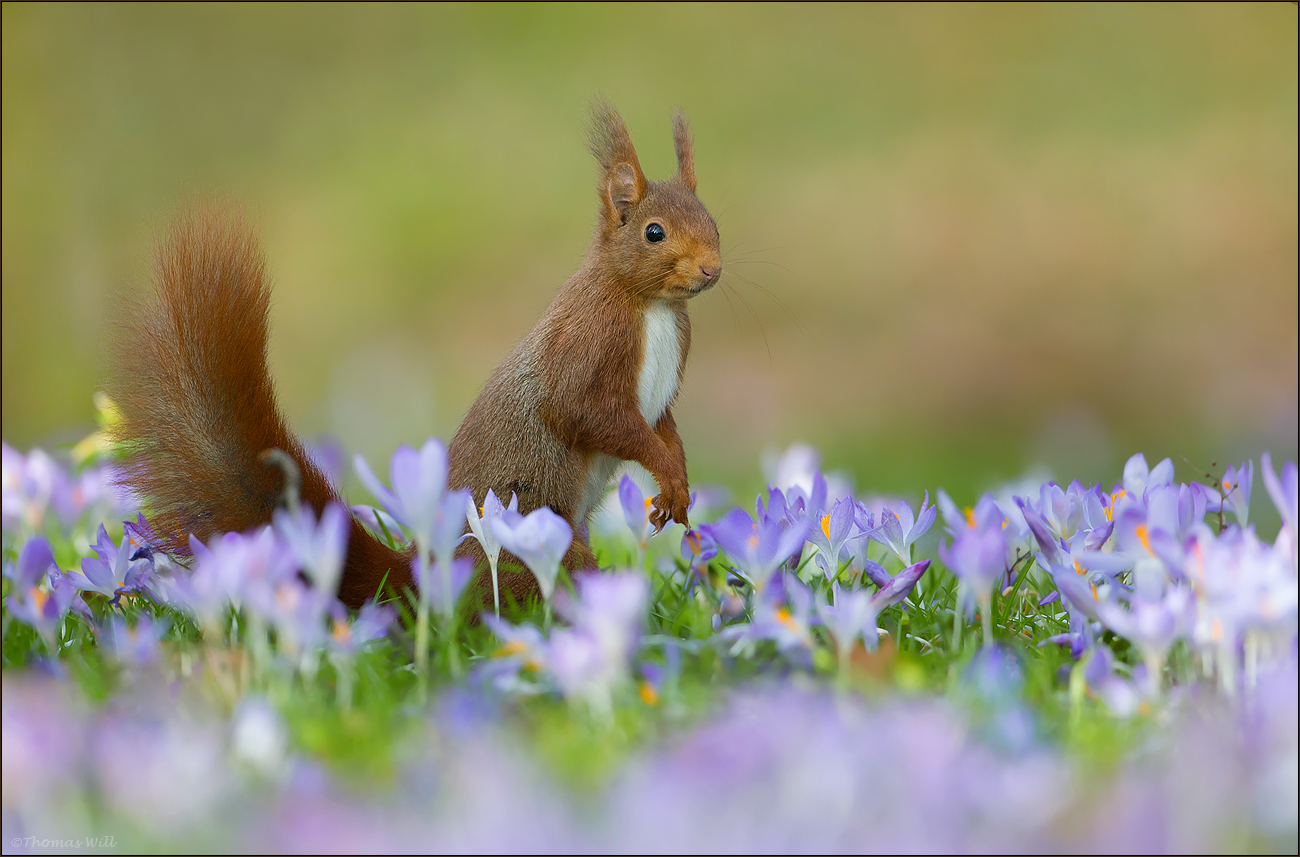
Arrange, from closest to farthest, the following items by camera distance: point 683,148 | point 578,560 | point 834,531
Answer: point 834,531 < point 578,560 < point 683,148

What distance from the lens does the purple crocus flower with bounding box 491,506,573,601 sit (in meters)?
0.97

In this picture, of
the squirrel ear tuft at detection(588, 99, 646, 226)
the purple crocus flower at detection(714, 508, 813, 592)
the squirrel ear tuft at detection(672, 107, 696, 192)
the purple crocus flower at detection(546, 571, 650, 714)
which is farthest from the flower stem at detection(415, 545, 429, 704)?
the squirrel ear tuft at detection(672, 107, 696, 192)

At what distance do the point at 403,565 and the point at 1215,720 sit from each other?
2.64 feet

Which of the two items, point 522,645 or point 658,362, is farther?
point 658,362

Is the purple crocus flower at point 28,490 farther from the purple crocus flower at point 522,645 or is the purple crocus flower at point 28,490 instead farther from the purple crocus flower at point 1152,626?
the purple crocus flower at point 1152,626

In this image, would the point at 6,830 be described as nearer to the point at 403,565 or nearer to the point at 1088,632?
the point at 403,565

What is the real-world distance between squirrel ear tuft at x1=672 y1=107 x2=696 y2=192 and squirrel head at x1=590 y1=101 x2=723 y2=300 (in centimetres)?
1

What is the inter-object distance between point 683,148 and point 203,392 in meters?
0.70

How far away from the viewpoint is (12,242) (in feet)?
11.8

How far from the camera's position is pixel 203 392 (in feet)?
3.92

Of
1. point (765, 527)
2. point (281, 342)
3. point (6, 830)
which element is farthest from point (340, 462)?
point (281, 342)

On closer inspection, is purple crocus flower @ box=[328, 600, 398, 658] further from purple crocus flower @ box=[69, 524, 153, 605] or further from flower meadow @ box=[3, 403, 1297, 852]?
purple crocus flower @ box=[69, 524, 153, 605]

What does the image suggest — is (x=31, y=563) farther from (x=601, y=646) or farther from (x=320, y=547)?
(x=601, y=646)

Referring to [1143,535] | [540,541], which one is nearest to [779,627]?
[540,541]
